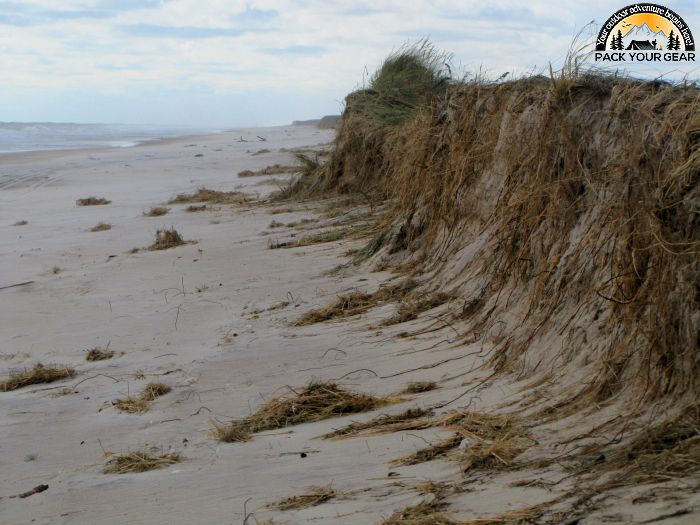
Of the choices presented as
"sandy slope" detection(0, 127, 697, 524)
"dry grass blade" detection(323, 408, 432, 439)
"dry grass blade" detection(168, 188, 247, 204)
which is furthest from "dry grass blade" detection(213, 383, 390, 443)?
"dry grass blade" detection(168, 188, 247, 204)

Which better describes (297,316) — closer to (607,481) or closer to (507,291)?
(507,291)

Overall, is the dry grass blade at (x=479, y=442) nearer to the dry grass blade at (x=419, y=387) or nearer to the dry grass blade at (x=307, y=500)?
the dry grass blade at (x=307, y=500)

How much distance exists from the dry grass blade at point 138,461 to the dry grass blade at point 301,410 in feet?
0.97

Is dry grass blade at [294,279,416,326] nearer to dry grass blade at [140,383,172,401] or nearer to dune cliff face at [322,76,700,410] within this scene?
dune cliff face at [322,76,700,410]

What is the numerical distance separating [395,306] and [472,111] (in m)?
2.04

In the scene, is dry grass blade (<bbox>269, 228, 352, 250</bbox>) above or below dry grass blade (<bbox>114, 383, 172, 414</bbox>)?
above

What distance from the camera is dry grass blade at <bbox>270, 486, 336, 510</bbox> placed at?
3.24 metres

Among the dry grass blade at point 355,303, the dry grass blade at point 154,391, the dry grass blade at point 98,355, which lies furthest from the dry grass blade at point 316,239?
the dry grass blade at point 154,391

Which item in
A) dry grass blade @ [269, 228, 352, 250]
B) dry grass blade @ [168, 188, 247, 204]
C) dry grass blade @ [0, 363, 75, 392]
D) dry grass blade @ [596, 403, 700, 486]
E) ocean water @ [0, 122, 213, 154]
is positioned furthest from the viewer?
ocean water @ [0, 122, 213, 154]

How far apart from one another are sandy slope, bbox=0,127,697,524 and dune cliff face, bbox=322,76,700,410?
38 cm

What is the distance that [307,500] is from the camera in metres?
3.27

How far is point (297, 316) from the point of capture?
6.55 meters

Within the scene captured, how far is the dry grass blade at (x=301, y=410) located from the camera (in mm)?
4379

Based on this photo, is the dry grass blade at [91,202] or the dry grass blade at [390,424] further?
the dry grass blade at [91,202]
